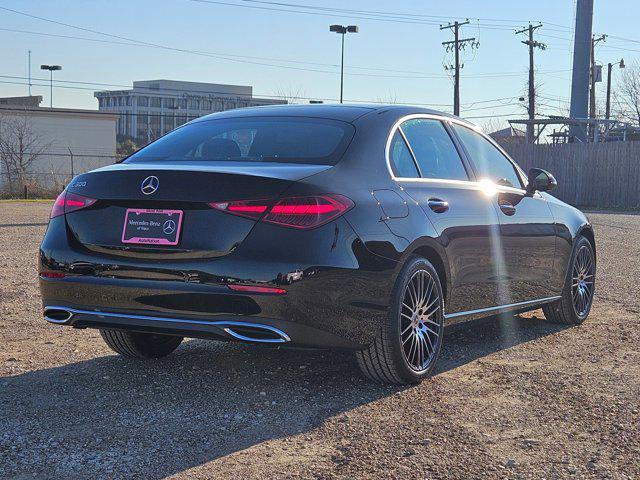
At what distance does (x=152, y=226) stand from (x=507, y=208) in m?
2.81

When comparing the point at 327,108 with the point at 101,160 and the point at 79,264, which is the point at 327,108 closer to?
the point at 79,264

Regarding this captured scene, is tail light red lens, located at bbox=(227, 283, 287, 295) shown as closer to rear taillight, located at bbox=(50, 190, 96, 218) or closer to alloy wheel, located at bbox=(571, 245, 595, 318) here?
rear taillight, located at bbox=(50, 190, 96, 218)

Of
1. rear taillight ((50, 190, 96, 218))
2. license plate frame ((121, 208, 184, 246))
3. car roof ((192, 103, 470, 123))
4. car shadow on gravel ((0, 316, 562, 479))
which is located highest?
car roof ((192, 103, 470, 123))

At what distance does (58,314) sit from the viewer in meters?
5.03

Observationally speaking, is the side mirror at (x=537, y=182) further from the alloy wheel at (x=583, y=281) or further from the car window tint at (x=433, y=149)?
the car window tint at (x=433, y=149)

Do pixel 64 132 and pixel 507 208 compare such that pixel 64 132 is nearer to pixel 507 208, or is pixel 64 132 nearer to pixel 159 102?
pixel 507 208

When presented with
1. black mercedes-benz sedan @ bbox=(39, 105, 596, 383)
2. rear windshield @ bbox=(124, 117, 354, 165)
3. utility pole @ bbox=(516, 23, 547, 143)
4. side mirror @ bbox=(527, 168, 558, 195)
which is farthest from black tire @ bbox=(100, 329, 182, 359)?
utility pole @ bbox=(516, 23, 547, 143)

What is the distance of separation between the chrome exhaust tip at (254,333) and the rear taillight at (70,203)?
3.35 feet

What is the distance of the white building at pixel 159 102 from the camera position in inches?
5123

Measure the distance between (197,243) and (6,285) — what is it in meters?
5.41

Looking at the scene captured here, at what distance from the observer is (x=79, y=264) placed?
16.1 ft

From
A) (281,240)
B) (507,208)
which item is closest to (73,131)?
(507,208)

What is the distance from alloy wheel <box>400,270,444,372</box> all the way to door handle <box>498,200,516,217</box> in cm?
122

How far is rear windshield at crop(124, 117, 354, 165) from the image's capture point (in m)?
5.24
